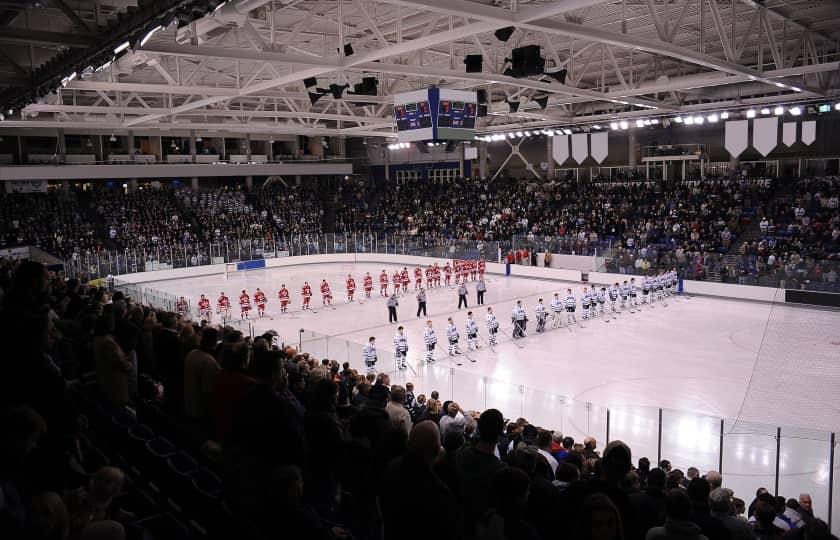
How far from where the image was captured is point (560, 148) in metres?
39.1

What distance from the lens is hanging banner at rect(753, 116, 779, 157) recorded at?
98.5 ft

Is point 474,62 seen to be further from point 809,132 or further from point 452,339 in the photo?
point 809,132

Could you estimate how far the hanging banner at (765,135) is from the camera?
30.0 meters

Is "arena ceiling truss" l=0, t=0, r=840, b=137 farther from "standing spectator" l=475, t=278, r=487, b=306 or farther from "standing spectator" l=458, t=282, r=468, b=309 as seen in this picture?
"standing spectator" l=458, t=282, r=468, b=309

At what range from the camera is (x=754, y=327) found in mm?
19078

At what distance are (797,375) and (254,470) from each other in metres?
13.7

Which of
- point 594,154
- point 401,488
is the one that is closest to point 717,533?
point 401,488

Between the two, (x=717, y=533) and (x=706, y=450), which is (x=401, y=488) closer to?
(x=717, y=533)

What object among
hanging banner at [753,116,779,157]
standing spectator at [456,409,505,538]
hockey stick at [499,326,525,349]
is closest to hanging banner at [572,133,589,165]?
hanging banner at [753,116,779,157]

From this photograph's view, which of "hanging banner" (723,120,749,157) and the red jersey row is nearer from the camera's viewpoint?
the red jersey row

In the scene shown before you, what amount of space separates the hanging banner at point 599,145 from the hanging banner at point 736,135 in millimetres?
6388

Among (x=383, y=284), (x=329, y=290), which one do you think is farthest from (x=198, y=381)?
(x=383, y=284)

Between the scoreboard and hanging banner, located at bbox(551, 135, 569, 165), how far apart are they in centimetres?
2032

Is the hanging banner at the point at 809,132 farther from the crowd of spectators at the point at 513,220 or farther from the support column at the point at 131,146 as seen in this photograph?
the support column at the point at 131,146
